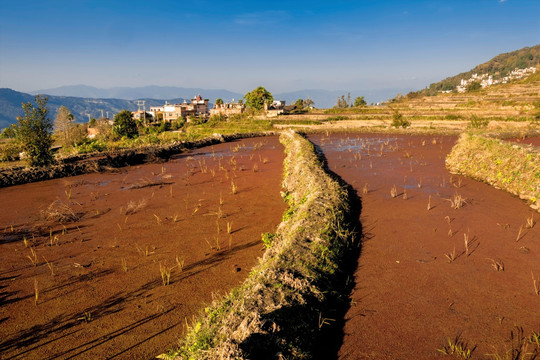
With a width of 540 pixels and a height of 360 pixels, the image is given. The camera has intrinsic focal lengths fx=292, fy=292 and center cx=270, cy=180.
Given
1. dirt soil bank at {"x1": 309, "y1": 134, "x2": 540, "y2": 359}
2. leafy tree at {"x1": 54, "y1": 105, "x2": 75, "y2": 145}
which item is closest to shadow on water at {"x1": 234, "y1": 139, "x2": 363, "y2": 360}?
dirt soil bank at {"x1": 309, "y1": 134, "x2": 540, "y2": 359}

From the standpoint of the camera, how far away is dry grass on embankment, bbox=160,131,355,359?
355 cm

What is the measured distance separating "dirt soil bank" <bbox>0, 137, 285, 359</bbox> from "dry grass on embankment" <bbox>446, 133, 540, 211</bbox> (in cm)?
838

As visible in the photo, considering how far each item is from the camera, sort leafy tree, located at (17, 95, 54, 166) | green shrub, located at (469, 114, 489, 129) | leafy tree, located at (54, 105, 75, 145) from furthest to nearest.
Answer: leafy tree, located at (54, 105, 75, 145) → green shrub, located at (469, 114, 489, 129) → leafy tree, located at (17, 95, 54, 166)

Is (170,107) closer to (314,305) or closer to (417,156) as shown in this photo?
(417,156)

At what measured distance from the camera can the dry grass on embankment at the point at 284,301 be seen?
3.55 m

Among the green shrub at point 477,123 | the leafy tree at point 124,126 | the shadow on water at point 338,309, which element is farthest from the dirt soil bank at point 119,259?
the leafy tree at point 124,126

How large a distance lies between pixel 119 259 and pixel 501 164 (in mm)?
13825

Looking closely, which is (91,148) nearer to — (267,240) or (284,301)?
(267,240)

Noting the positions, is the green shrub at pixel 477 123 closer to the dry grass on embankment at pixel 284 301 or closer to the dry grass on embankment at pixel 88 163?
the dry grass on embankment at pixel 88 163

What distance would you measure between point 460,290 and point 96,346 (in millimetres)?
6065

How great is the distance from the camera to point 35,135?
16562 millimetres

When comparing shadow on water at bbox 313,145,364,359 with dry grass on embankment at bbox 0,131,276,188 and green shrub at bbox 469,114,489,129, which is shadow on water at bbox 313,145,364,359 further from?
green shrub at bbox 469,114,489,129

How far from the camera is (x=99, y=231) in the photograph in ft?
27.2

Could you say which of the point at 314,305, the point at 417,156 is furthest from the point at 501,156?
the point at 314,305
